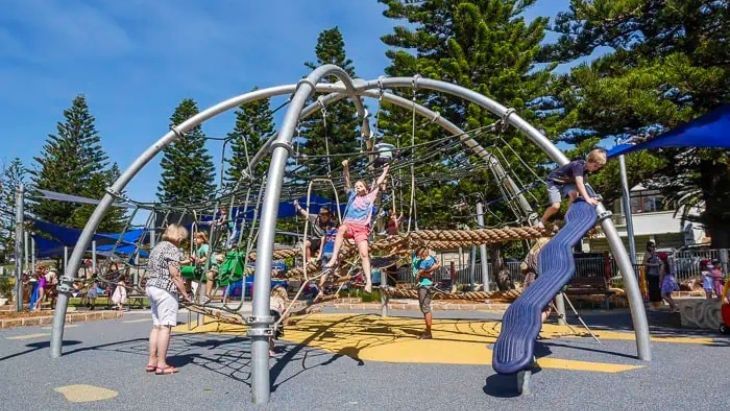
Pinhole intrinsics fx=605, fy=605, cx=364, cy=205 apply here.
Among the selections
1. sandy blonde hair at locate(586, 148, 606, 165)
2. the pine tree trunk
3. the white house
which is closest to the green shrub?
sandy blonde hair at locate(586, 148, 606, 165)

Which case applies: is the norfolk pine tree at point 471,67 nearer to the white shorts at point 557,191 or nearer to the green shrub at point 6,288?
the white shorts at point 557,191

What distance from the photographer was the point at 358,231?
6562 mm

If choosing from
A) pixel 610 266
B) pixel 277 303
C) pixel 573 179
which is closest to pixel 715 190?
pixel 610 266

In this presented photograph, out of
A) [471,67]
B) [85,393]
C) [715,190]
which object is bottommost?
[85,393]

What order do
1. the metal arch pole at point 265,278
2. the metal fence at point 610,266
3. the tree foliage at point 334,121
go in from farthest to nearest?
the tree foliage at point 334,121, the metal fence at point 610,266, the metal arch pole at point 265,278

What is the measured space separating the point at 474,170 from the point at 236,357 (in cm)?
383

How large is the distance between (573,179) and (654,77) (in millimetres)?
7429

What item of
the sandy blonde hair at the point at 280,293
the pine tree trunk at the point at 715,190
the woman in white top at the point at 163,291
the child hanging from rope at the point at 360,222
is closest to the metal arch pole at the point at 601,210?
the child hanging from rope at the point at 360,222

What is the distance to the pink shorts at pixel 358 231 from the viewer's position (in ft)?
21.5

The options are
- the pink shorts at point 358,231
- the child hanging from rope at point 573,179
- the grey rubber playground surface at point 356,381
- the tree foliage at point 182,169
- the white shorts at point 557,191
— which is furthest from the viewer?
the tree foliage at point 182,169

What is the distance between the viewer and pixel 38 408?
4512 millimetres

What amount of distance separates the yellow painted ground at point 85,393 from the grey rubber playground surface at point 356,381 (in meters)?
0.08

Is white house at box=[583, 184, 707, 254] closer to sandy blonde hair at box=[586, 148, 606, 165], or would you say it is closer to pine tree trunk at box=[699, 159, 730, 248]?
pine tree trunk at box=[699, 159, 730, 248]

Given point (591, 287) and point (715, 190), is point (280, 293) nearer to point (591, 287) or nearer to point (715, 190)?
point (591, 287)
